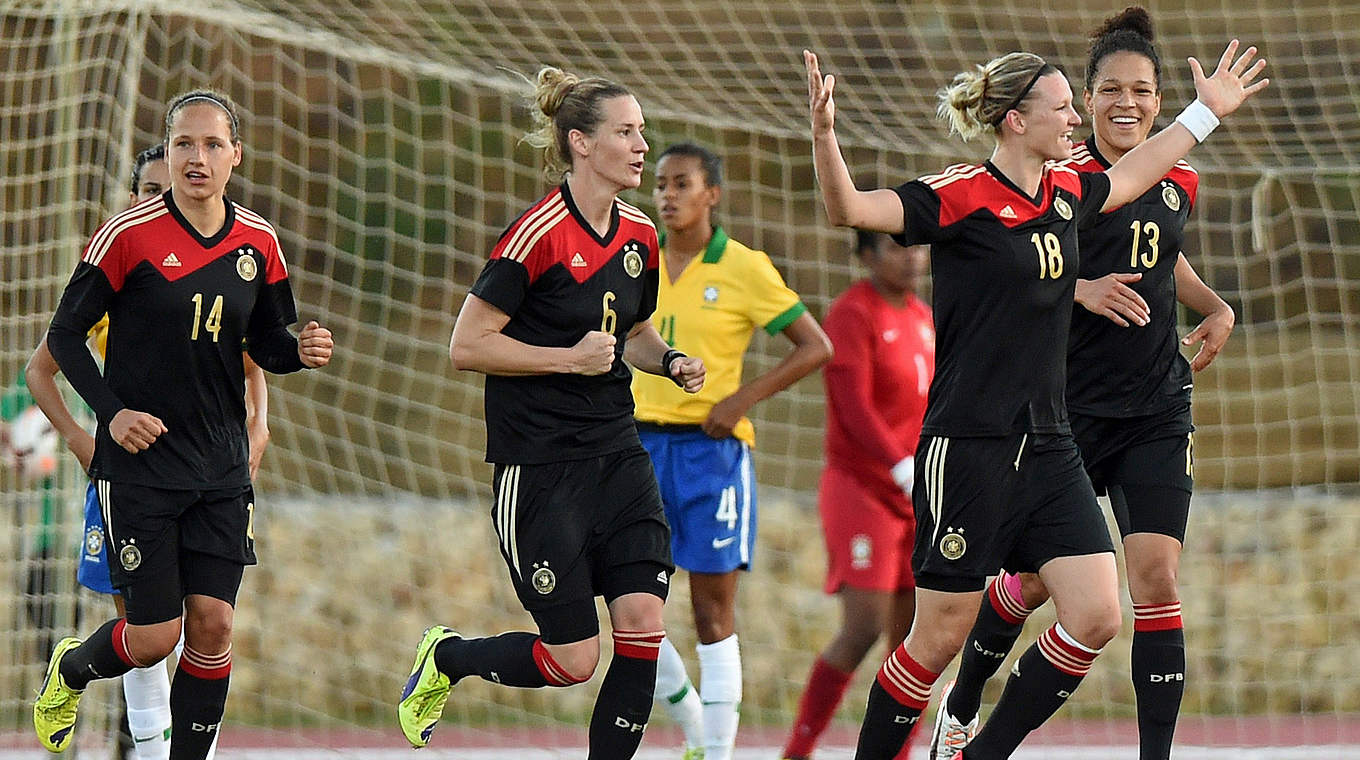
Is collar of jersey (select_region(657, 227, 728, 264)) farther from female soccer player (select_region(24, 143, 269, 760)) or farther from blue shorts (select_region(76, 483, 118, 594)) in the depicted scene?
blue shorts (select_region(76, 483, 118, 594))

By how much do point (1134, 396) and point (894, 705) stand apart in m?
1.11

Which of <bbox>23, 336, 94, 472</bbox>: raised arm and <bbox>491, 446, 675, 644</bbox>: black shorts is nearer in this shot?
<bbox>491, 446, 675, 644</bbox>: black shorts

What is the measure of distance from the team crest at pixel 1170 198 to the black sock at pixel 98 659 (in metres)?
3.10

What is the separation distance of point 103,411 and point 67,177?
2.36m

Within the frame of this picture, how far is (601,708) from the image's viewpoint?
14.6 feet

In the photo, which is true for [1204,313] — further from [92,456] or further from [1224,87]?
[92,456]

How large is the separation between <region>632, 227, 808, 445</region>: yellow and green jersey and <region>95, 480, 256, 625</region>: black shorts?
158 cm

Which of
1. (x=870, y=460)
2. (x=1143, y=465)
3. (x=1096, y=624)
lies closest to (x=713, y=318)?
(x=870, y=460)

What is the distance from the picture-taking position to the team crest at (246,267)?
4.69m

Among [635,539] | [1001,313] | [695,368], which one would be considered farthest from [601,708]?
[1001,313]

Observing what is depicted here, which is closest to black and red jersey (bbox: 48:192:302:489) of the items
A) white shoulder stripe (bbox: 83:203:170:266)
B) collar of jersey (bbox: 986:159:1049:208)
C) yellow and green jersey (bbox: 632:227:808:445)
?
white shoulder stripe (bbox: 83:203:170:266)

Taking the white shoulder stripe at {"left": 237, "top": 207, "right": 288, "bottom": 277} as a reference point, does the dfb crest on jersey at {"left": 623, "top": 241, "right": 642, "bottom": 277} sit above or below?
below

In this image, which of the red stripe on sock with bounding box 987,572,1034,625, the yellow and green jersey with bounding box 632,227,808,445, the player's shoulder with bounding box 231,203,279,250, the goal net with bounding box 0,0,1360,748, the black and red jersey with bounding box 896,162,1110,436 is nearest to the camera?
the black and red jersey with bounding box 896,162,1110,436

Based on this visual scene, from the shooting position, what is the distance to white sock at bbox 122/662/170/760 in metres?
5.20
